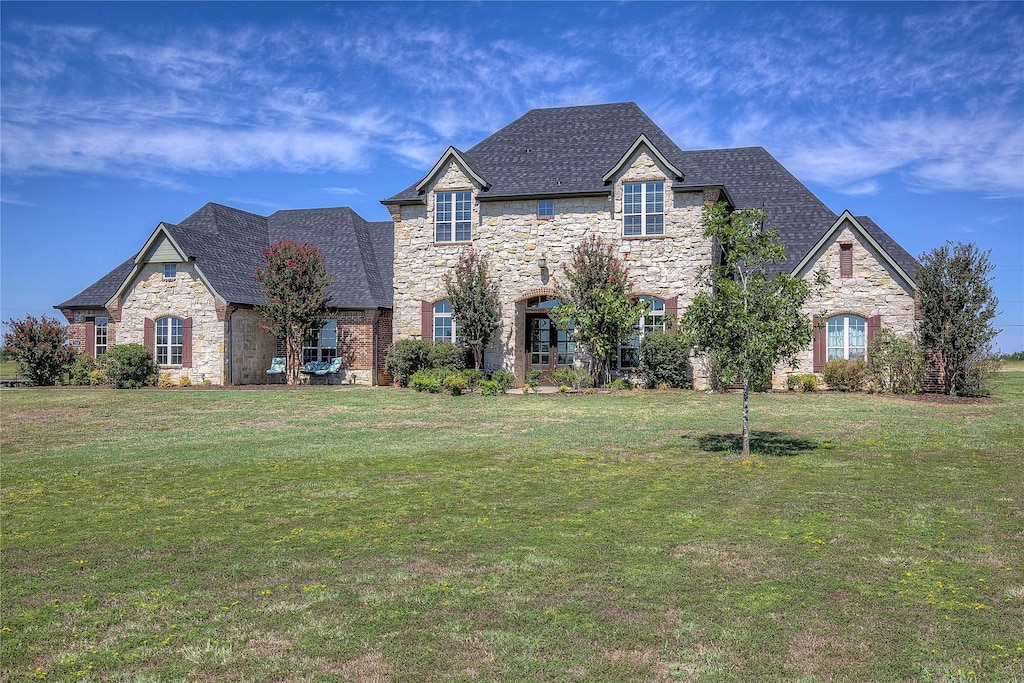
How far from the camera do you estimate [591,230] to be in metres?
27.2

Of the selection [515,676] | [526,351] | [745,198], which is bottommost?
[515,676]

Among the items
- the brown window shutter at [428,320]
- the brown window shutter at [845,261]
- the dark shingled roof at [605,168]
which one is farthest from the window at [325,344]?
the brown window shutter at [845,261]

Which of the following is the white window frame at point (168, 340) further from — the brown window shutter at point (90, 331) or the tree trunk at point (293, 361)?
the brown window shutter at point (90, 331)

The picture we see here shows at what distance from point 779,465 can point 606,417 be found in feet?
21.6

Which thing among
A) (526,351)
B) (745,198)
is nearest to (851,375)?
(745,198)

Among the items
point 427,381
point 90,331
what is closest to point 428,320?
point 427,381

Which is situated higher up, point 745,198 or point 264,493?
point 745,198

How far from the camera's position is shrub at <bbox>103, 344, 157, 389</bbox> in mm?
28469

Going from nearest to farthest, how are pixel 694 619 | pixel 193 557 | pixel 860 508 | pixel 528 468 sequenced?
pixel 694 619 < pixel 193 557 < pixel 860 508 < pixel 528 468

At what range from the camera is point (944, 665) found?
486 centimetres

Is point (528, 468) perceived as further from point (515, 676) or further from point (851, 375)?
point (851, 375)

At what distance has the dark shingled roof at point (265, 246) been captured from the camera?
30.5m

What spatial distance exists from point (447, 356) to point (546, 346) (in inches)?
147

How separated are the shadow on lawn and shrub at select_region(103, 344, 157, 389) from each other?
2237 centimetres
